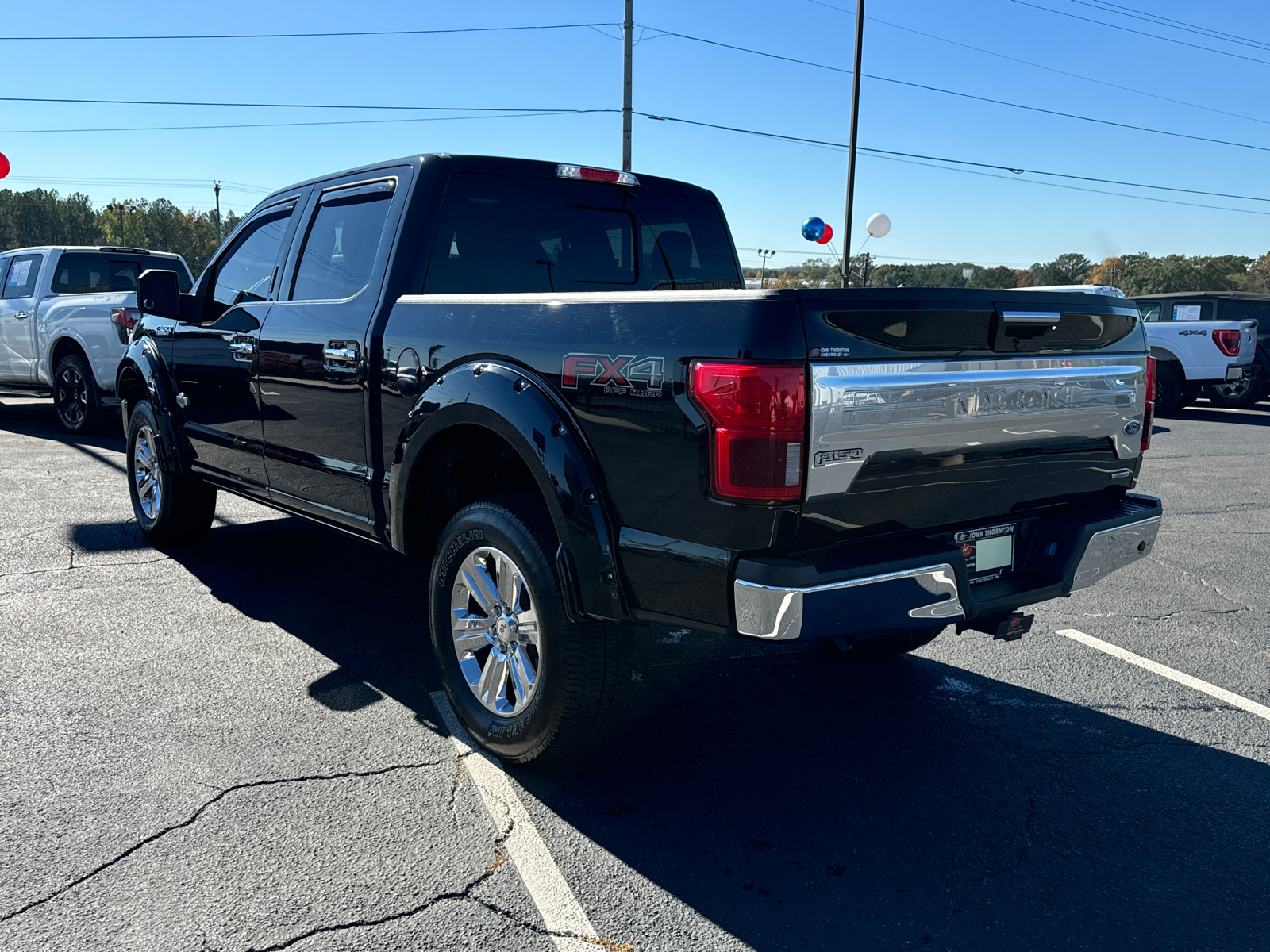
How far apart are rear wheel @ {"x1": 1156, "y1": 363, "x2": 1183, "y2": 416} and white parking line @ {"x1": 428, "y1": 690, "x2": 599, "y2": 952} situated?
15220mm

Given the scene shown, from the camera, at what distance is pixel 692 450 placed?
253 centimetres

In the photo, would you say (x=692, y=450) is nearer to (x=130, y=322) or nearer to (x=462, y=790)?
(x=462, y=790)

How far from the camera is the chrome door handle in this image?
381 centimetres

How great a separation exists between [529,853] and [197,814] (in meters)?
1.04

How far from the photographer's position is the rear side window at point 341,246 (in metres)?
3.99

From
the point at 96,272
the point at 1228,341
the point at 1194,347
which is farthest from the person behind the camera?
the point at 1194,347

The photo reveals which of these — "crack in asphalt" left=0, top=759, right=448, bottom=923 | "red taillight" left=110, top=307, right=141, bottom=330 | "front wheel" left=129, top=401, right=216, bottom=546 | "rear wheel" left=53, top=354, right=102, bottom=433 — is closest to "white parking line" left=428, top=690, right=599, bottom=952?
"crack in asphalt" left=0, top=759, right=448, bottom=923

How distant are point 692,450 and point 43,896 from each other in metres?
2.06

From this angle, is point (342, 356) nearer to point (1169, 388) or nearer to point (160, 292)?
point (160, 292)

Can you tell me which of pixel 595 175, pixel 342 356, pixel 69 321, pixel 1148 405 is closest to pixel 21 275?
pixel 69 321

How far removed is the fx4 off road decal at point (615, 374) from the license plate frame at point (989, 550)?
1074 millimetres

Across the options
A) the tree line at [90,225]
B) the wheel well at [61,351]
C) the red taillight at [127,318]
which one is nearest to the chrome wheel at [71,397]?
the wheel well at [61,351]

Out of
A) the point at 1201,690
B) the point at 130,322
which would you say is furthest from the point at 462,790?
the point at 130,322

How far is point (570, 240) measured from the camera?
429 centimetres
